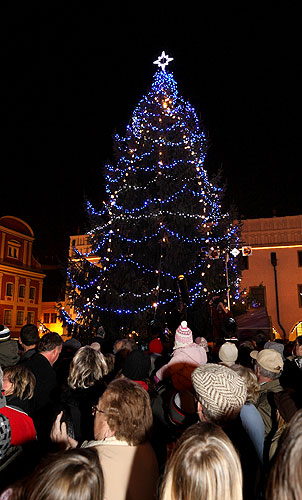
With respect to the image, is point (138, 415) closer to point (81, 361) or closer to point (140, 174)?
point (81, 361)

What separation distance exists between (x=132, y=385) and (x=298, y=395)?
6.91ft

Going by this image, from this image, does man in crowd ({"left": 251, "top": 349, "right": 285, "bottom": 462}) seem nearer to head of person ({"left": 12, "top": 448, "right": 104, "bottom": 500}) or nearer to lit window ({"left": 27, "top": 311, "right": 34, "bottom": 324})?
head of person ({"left": 12, "top": 448, "right": 104, "bottom": 500})

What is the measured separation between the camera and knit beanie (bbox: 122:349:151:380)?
426 centimetres

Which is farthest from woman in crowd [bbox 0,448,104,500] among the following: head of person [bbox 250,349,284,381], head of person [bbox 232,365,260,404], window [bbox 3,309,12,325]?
window [bbox 3,309,12,325]

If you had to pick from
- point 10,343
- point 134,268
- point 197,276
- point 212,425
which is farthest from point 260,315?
point 212,425

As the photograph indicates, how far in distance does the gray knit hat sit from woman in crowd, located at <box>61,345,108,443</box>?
4.55ft

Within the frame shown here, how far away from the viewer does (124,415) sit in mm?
2627

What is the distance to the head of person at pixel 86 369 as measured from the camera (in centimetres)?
414

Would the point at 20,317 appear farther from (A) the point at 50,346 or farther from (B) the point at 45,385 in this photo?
(B) the point at 45,385

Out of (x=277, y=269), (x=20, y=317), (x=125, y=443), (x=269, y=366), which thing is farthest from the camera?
(x=20, y=317)

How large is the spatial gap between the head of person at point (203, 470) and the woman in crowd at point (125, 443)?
770 mm

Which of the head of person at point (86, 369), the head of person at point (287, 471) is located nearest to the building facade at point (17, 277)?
the head of person at point (86, 369)

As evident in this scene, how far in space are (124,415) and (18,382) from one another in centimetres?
164

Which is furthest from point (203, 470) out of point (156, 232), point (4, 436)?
point (156, 232)
